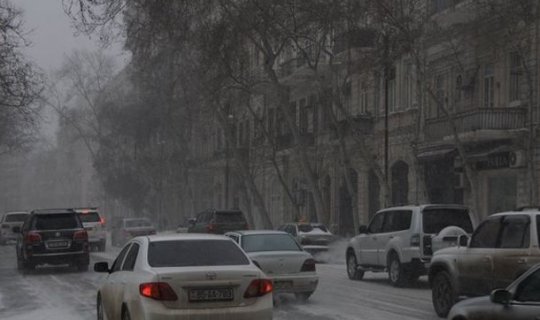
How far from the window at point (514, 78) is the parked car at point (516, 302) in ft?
78.5

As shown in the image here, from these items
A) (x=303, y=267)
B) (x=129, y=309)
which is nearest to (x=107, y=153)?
(x=303, y=267)

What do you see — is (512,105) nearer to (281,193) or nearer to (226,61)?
(226,61)

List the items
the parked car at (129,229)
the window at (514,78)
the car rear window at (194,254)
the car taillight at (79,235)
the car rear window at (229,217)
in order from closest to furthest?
the car rear window at (194,254)
the car taillight at (79,235)
the window at (514,78)
the car rear window at (229,217)
the parked car at (129,229)

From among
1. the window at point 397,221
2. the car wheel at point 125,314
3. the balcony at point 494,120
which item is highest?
the balcony at point 494,120

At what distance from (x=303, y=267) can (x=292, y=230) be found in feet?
53.3

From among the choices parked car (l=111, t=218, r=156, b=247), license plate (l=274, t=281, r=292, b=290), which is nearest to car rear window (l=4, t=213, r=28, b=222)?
parked car (l=111, t=218, r=156, b=247)

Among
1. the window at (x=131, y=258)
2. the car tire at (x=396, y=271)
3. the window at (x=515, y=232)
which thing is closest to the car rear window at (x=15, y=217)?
the car tire at (x=396, y=271)

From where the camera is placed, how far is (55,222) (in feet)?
82.6

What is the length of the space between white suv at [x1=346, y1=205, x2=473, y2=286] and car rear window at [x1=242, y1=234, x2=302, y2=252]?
3.35m

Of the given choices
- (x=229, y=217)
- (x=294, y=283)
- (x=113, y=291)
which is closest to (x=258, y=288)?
(x=113, y=291)

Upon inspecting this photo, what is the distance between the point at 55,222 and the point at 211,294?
640 inches

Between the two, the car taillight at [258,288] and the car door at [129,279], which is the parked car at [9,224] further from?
the car taillight at [258,288]

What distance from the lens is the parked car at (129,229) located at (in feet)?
140

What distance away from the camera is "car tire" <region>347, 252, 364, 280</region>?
23172 millimetres
